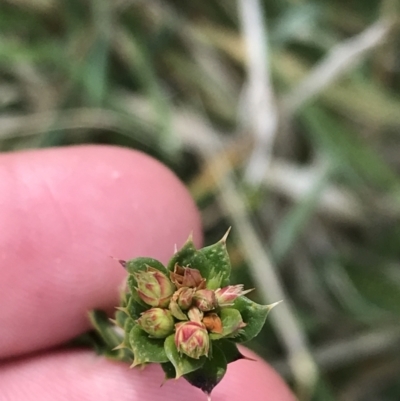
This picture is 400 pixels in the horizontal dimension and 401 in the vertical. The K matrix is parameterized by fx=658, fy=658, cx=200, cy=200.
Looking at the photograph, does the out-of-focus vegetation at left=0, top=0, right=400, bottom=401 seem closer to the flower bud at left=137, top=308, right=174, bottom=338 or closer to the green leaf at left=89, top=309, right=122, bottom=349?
the green leaf at left=89, top=309, right=122, bottom=349

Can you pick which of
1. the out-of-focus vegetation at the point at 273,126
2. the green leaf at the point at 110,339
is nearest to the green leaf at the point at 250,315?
the green leaf at the point at 110,339

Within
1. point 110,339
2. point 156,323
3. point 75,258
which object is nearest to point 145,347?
point 156,323

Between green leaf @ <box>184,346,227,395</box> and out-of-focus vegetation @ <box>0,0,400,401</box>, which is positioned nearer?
green leaf @ <box>184,346,227,395</box>

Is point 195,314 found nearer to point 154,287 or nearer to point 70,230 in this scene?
point 154,287

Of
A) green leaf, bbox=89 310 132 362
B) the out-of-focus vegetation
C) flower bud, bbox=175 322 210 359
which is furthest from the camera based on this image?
the out-of-focus vegetation

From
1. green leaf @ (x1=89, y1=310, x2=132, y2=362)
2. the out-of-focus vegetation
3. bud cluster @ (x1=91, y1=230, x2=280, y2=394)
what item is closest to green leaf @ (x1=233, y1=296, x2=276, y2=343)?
bud cluster @ (x1=91, y1=230, x2=280, y2=394)

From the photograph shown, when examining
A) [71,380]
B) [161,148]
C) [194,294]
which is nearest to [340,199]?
[161,148]

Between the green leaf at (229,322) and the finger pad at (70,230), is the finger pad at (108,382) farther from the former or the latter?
the green leaf at (229,322)
